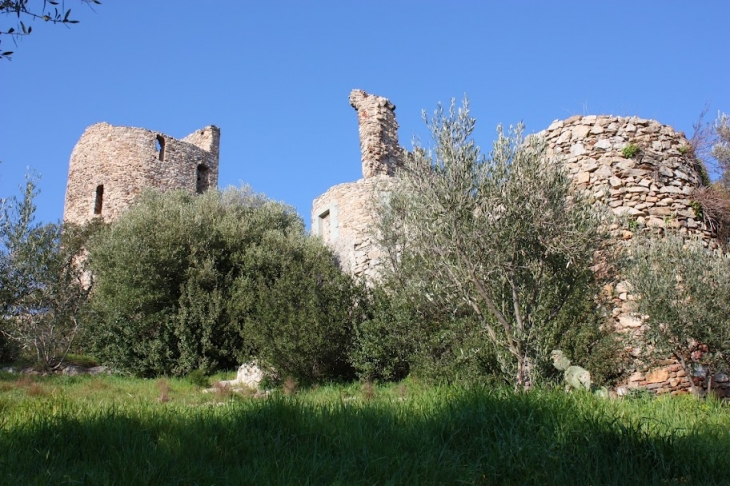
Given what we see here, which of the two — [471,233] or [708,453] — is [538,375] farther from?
[708,453]

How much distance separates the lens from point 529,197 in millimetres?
7852

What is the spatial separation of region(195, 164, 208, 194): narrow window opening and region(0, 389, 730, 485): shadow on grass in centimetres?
2419

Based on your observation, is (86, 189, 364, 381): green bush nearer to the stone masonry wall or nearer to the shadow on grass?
the stone masonry wall

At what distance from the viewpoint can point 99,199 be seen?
26.4m

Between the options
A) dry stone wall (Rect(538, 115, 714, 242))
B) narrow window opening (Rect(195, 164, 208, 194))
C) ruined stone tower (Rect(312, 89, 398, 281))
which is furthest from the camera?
narrow window opening (Rect(195, 164, 208, 194))

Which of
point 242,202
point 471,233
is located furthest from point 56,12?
point 242,202

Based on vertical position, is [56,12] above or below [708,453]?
above

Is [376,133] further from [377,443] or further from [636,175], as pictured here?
[377,443]

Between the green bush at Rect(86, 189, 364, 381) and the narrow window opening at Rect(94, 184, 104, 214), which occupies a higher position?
the narrow window opening at Rect(94, 184, 104, 214)

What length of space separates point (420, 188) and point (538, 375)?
3.03 m

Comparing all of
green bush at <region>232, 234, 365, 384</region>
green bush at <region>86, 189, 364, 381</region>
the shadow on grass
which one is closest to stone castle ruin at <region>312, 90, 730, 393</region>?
green bush at <region>232, 234, 365, 384</region>

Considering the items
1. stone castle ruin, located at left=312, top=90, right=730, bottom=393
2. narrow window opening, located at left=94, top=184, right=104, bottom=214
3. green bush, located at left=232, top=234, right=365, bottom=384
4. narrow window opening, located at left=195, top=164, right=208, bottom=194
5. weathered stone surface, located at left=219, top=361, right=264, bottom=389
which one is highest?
narrow window opening, located at left=195, top=164, right=208, bottom=194

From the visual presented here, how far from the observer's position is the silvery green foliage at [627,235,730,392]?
367 inches

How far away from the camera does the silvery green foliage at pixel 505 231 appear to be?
779 centimetres
